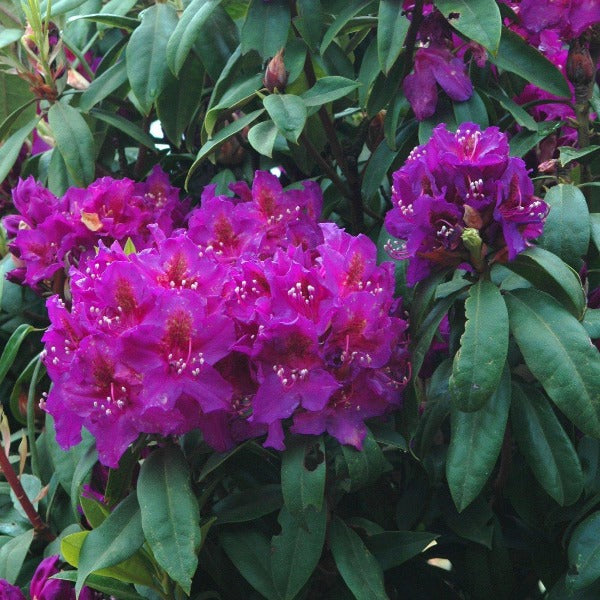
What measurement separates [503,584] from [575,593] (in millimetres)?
150

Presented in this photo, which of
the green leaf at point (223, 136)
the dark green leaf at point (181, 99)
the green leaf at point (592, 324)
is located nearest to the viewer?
the green leaf at point (592, 324)

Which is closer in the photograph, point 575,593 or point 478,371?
point 478,371

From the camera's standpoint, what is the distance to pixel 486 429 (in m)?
1.13

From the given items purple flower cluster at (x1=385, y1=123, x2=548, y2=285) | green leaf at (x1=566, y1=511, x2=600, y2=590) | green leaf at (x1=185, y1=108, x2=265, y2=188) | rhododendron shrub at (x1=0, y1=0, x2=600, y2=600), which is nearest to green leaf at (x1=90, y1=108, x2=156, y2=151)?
rhododendron shrub at (x1=0, y1=0, x2=600, y2=600)

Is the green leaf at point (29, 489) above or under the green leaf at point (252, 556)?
under

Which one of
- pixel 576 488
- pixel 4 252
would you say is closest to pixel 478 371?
pixel 576 488

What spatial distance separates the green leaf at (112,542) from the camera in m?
1.10

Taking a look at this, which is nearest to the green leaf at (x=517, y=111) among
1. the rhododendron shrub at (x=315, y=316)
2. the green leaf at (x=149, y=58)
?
the rhododendron shrub at (x=315, y=316)

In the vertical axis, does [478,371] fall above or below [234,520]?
above

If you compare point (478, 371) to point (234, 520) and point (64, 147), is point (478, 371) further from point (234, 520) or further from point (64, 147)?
point (64, 147)

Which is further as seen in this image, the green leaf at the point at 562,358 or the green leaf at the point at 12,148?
the green leaf at the point at 12,148

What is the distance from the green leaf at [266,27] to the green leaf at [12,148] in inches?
15.9

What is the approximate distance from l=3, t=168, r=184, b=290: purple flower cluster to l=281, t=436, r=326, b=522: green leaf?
0.42 meters

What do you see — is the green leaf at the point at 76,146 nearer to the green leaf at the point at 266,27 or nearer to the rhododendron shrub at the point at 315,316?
the rhododendron shrub at the point at 315,316
